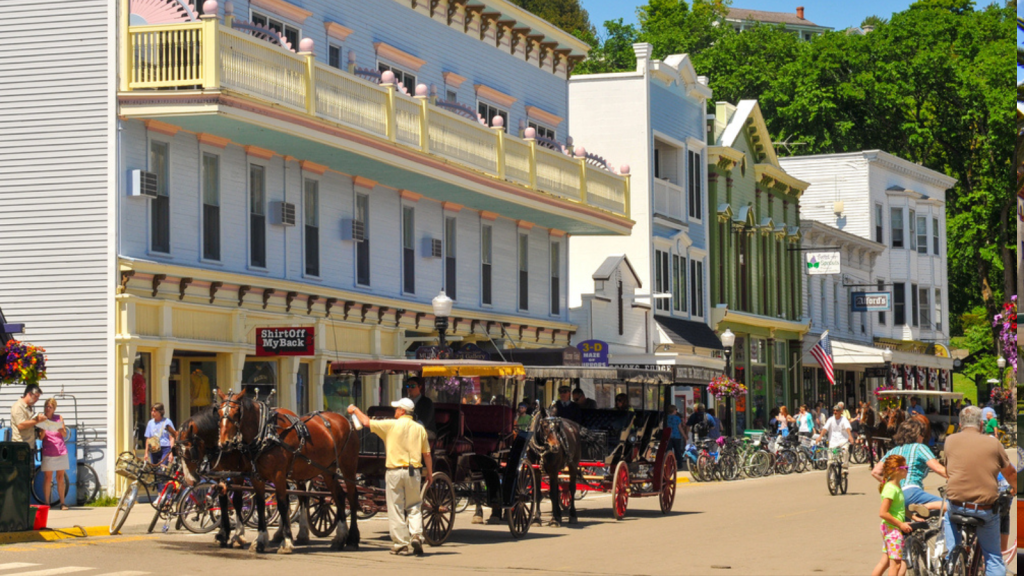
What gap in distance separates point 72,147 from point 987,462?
630 inches

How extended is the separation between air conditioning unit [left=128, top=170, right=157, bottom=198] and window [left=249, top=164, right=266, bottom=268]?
2921 millimetres

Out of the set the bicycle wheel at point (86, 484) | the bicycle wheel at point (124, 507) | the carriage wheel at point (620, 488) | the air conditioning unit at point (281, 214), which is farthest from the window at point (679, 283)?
the bicycle wheel at point (124, 507)

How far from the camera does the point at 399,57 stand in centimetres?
3075

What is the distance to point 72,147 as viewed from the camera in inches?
913

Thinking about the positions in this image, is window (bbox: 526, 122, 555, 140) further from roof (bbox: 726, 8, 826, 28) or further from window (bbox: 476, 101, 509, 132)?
roof (bbox: 726, 8, 826, 28)

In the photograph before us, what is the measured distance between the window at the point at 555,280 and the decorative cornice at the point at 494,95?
4.23 metres

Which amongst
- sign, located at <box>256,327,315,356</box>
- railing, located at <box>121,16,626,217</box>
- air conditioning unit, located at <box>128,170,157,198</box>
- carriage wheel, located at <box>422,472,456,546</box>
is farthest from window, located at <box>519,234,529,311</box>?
carriage wheel, located at <box>422,472,456,546</box>

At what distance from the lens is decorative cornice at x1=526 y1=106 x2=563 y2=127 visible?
3688 cm

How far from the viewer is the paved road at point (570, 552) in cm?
1503

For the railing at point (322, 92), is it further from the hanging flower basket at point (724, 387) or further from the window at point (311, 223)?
the hanging flower basket at point (724, 387)

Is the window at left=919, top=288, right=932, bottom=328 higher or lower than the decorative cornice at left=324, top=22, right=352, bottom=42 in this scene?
lower

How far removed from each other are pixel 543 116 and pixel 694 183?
34.3 ft

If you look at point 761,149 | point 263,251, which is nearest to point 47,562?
point 263,251

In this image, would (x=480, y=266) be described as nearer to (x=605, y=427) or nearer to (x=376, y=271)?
(x=376, y=271)
